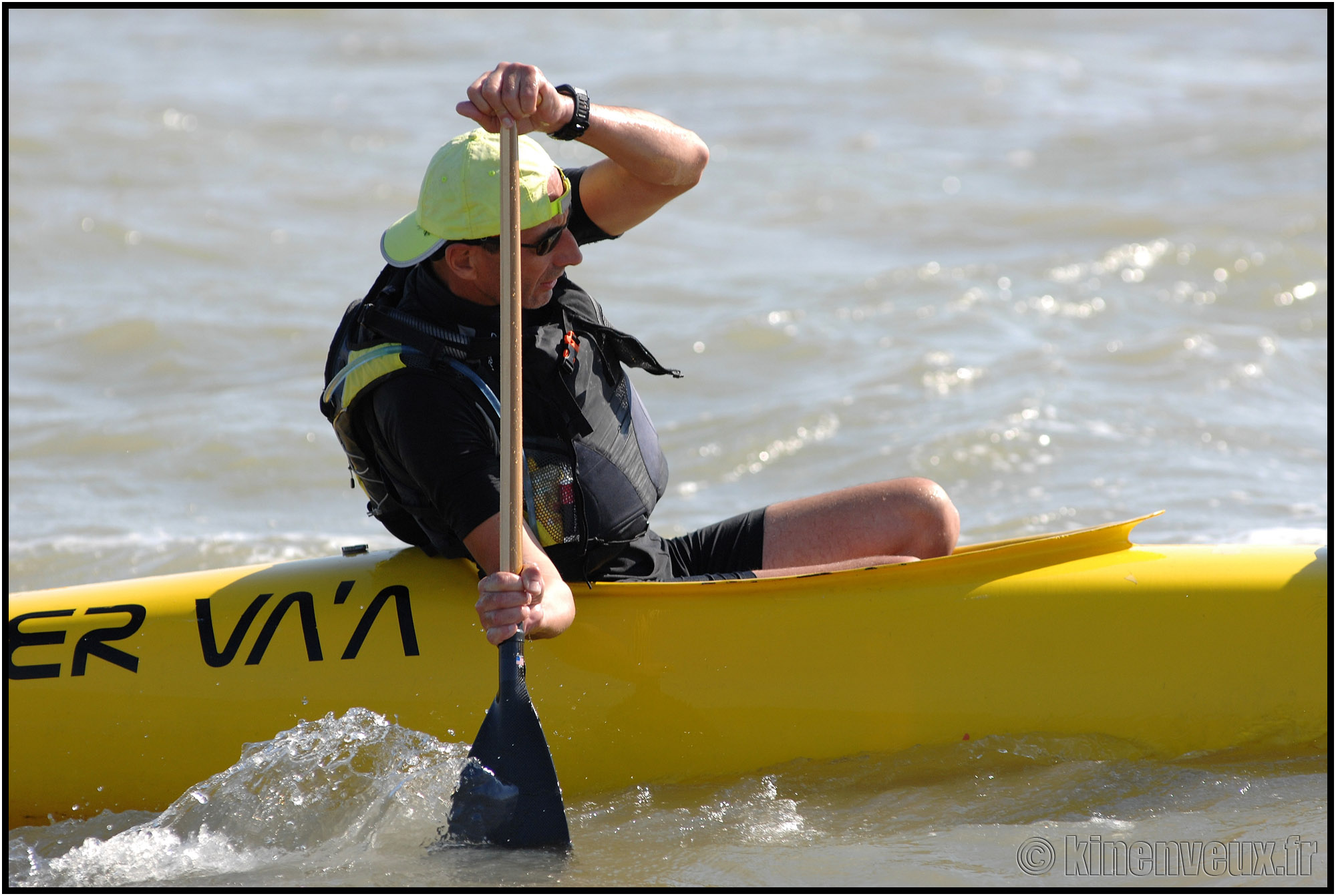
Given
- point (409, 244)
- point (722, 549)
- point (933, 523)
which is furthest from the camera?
point (722, 549)

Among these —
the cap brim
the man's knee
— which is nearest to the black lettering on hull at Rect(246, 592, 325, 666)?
the cap brim

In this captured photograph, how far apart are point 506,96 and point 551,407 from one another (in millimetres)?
661

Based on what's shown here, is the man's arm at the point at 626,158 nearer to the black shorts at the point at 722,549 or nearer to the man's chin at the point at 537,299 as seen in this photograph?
the man's chin at the point at 537,299

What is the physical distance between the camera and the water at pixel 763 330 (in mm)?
2787

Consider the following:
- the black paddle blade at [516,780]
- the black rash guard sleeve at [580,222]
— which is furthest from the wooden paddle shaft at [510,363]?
the black rash guard sleeve at [580,222]

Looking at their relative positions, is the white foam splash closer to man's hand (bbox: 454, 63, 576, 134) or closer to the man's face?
the man's face

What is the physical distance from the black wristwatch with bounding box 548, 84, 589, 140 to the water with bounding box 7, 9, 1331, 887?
140cm

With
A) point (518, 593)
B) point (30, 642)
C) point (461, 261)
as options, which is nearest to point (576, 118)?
point (461, 261)

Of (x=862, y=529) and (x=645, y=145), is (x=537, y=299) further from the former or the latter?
(x=862, y=529)

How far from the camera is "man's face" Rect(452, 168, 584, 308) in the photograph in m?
2.66

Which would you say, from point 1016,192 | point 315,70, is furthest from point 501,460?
point 315,70

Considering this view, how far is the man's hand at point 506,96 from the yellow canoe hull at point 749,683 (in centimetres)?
106

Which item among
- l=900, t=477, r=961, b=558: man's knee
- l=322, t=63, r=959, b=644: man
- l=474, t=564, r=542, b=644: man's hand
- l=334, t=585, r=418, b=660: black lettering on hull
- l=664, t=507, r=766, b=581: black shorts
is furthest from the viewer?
l=664, t=507, r=766, b=581: black shorts

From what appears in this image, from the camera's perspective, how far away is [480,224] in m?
2.62
